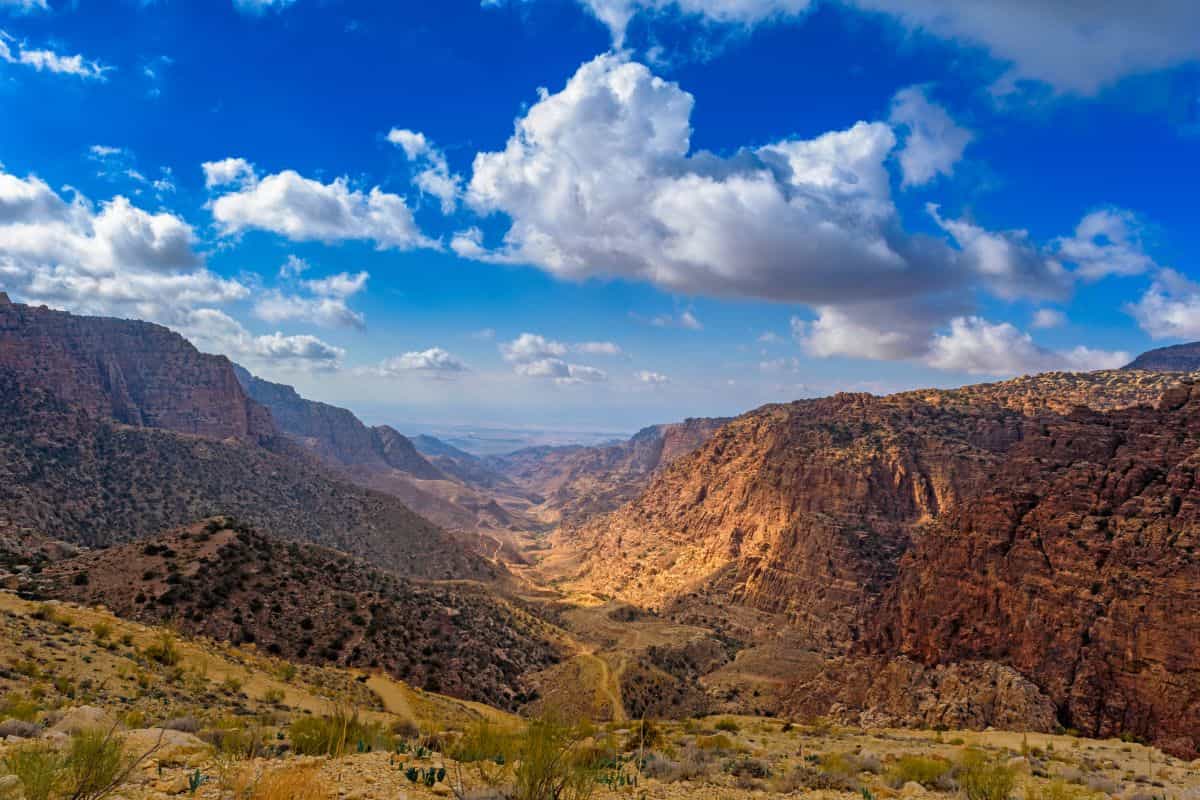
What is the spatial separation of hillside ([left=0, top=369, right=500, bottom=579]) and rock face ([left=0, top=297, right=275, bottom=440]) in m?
Answer: 25.3

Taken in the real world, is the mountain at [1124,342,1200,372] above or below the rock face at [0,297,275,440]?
above

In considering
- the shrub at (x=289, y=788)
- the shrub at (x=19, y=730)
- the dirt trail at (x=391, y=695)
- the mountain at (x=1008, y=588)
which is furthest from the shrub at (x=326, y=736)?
the mountain at (x=1008, y=588)

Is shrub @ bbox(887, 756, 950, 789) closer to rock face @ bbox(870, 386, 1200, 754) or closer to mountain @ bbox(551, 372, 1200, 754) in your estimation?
mountain @ bbox(551, 372, 1200, 754)

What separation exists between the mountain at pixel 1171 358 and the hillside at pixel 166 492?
7423 inches

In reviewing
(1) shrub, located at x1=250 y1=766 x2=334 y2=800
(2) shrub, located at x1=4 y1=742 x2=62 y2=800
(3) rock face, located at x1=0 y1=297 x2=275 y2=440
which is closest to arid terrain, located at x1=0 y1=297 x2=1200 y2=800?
(1) shrub, located at x1=250 y1=766 x2=334 y2=800

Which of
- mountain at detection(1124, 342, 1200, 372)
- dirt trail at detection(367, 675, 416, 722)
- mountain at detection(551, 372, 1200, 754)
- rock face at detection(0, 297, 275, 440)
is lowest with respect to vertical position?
dirt trail at detection(367, 675, 416, 722)

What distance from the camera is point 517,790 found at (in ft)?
25.9

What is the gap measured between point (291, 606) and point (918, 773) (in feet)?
112

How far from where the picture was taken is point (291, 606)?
3597cm

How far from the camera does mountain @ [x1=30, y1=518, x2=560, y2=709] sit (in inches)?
1265

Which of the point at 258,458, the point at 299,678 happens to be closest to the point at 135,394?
the point at 258,458

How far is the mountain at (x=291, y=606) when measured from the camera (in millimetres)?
32125

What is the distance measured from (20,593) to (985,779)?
131 feet

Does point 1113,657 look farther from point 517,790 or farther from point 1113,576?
point 517,790
